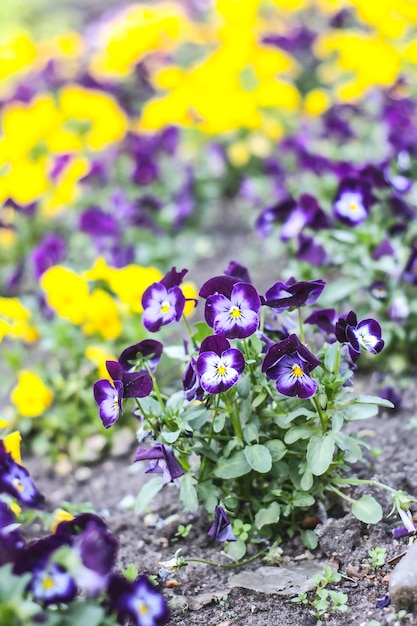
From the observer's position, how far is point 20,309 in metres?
3.57

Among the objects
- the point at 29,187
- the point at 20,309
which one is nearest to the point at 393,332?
the point at 20,309

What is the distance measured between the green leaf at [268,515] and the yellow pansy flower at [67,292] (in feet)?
4.26

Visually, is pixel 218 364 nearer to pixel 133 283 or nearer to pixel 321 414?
pixel 321 414

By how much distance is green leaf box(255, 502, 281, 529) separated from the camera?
2.38m

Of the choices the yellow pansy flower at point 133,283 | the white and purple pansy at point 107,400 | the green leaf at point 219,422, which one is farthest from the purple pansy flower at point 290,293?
the yellow pansy flower at point 133,283

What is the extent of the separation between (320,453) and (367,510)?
23 cm

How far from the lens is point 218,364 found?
7.14 ft

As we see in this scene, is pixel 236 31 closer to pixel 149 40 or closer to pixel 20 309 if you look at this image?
pixel 149 40

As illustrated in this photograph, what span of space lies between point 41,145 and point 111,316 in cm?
269

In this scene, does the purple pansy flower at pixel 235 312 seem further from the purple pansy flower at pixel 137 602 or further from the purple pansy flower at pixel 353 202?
the purple pansy flower at pixel 353 202

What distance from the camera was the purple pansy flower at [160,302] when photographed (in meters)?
2.36

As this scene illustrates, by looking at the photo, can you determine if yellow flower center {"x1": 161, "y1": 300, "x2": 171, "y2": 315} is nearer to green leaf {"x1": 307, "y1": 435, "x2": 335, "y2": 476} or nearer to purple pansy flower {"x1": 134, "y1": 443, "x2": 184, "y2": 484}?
purple pansy flower {"x1": 134, "y1": 443, "x2": 184, "y2": 484}

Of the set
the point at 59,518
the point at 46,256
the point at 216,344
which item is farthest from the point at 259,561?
the point at 46,256

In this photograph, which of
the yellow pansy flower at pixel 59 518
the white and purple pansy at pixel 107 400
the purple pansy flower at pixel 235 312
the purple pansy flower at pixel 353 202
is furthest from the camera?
the purple pansy flower at pixel 353 202
